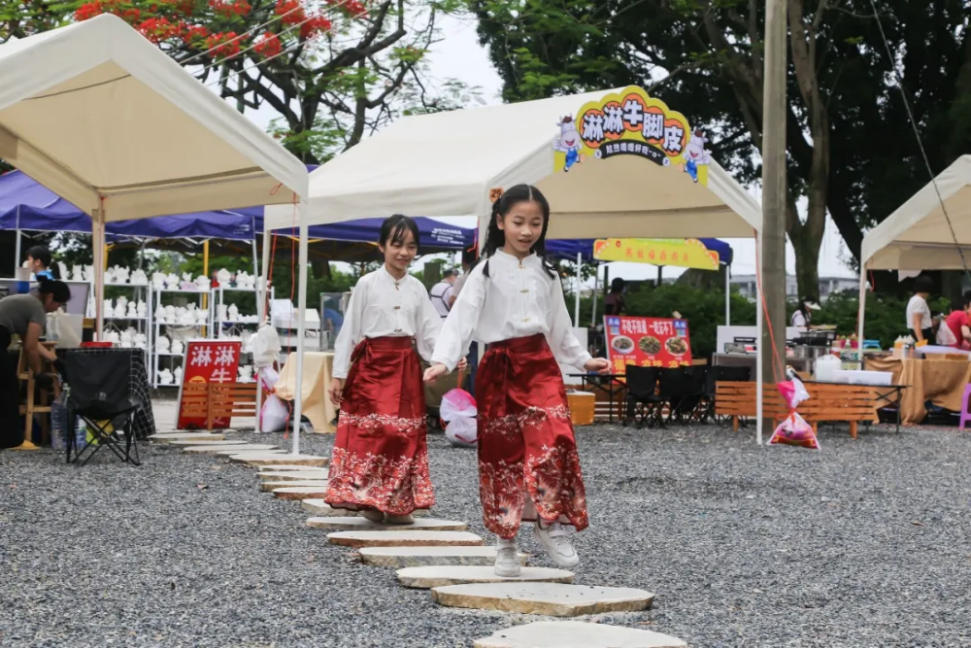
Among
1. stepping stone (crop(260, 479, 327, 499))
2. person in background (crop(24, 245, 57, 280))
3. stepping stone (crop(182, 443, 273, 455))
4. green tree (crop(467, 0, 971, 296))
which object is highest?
green tree (crop(467, 0, 971, 296))

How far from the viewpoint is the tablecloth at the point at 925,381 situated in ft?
49.6

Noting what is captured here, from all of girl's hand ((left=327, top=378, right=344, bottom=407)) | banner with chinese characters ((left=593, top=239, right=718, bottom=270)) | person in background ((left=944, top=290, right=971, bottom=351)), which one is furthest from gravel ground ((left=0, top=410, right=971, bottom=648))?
banner with chinese characters ((left=593, top=239, right=718, bottom=270))

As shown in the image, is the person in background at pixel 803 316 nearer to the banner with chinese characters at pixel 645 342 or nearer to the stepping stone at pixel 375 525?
the banner with chinese characters at pixel 645 342

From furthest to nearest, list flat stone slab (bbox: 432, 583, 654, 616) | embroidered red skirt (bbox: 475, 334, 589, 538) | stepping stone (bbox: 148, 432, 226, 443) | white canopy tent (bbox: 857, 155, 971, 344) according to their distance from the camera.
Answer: white canopy tent (bbox: 857, 155, 971, 344)
stepping stone (bbox: 148, 432, 226, 443)
embroidered red skirt (bbox: 475, 334, 589, 538)
flat stone slab (bbox: 432, 583, 654, 616)

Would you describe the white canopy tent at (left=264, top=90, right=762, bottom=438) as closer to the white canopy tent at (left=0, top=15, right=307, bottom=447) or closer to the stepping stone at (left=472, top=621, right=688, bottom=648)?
the white canopy tent at (left=0, top=15, right=307, bottom=447)

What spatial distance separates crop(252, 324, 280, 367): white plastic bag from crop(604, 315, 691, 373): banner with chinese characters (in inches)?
171

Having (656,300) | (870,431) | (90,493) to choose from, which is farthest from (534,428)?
(656,300)

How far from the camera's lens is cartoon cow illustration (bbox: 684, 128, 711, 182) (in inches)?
450

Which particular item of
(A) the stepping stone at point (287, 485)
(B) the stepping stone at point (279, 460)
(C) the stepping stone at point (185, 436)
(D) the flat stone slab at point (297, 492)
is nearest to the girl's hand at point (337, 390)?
(D) the flat stone slab at point (297, 492)

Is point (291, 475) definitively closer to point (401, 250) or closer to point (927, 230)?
point (401, 250)

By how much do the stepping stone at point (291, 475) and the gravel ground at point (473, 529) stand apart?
0.24 metres

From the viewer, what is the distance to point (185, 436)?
37.9ft

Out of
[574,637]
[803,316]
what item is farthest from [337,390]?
[803,316]

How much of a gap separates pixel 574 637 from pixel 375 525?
8.61ft
